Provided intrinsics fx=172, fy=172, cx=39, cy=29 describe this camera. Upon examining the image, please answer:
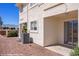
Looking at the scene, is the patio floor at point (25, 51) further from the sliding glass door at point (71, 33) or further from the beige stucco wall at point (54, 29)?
the sliding glass door at point (71, 33)

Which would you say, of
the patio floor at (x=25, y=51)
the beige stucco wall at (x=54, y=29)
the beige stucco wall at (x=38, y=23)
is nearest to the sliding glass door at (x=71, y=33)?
the beige stucco wall at (x=54, y=29)

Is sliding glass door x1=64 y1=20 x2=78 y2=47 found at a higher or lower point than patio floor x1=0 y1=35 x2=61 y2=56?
higher

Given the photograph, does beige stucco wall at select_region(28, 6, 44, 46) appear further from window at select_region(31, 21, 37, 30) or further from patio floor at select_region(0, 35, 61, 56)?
patio floor at select_region(0, 35, 61, 56)

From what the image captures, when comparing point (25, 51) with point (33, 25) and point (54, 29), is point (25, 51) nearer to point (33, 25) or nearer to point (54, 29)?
point (54, 29)

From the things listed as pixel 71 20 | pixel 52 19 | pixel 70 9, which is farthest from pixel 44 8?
pixel 70 9

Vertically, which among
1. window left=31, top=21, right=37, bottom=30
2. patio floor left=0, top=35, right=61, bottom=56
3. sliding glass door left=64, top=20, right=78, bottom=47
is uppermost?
window left=31, top=21, right=37, bottom=30

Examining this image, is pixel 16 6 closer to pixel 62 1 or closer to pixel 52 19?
pixel 52 19

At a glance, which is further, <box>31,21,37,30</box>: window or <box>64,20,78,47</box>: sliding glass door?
<box>31,21,37,30</box>: window

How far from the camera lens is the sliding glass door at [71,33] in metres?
15.3

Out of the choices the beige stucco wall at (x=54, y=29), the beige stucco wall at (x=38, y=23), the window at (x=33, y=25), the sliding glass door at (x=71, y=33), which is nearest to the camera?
the sliding glass door at (x=71, y=33)

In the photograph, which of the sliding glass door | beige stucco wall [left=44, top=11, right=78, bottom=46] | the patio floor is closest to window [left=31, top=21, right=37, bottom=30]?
beige stucco wall [left=44, top=11, right=78, bottom=46]

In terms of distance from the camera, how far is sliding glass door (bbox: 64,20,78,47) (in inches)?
604

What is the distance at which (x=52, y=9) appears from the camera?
14625 mm

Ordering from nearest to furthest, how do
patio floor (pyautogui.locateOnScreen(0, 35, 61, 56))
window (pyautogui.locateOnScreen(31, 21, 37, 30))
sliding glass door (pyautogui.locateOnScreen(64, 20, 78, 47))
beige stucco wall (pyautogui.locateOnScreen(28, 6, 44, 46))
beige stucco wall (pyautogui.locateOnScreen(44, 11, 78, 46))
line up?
1. patio floor (pyautogui.locateOnScreen(0, 35, 61, 56))
2. sliding glass door (pyautogui.locateOnScreen(64, 20, 78, 47))
3. beige stucco wall (pyautogui.locateOnScreen(44, 11, 78, 46))
4. beige stucco wall (pyautogui.locateOnScreen(28, 6, 44, 46))
5. window (pyautogui.locateOnScreen(31, 21, 37, 30))
